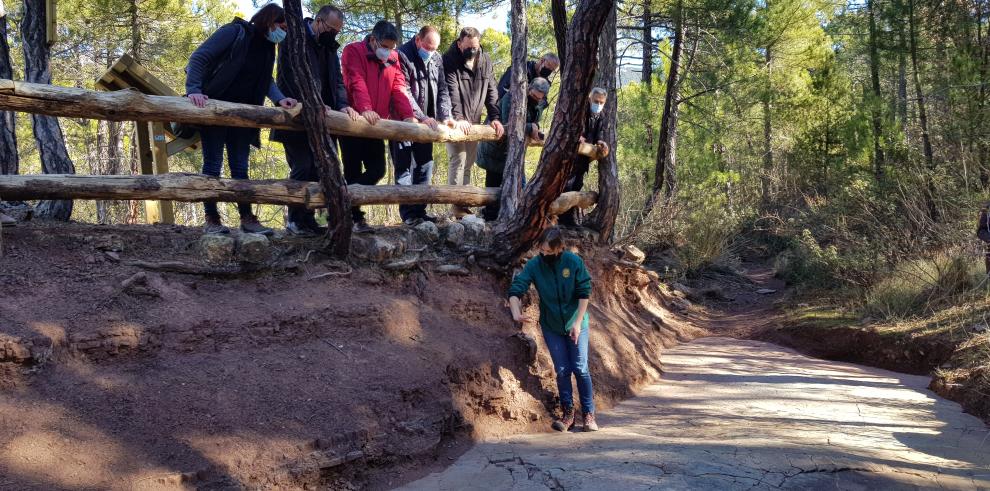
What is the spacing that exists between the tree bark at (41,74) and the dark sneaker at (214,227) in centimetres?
158

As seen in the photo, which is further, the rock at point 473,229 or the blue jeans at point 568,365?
the rock at point 473,229

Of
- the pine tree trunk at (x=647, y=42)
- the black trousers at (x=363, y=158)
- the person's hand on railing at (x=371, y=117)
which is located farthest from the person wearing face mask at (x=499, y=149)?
the pine tree trunk at (x=647, y=42)

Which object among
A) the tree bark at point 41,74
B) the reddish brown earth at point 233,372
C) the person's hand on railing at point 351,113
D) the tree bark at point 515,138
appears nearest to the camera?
the reddish brown earth at point 233,372

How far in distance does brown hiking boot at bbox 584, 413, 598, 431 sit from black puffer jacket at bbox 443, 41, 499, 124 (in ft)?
12.8

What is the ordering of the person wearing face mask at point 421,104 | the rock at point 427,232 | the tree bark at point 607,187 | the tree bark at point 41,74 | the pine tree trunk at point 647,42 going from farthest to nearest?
the pine tree trunk at point 647,42
the tree bark at point 607,187
the person wearing face mask at point 421,104
the rock at point 427,232
the tree bark at point 41,74

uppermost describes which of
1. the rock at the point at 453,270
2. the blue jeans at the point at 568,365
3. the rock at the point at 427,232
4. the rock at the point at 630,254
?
the rock at the point at 427,232

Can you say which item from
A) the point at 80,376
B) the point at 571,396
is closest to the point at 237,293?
the point at 80,376

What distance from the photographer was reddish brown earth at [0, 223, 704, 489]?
3.79m

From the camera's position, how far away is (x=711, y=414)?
6.44 meters

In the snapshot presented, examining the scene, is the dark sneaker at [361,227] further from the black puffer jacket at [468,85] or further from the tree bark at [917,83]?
the tree bark at [917,83]

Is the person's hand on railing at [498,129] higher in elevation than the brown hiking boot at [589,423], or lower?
higher

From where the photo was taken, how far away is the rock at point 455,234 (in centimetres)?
705

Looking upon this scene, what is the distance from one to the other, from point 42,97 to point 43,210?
137 cm

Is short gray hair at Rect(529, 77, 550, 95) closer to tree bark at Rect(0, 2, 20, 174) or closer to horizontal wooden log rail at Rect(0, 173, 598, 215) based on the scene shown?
horizontal wooden log rail at Rect(0, 173, 598, 215)
